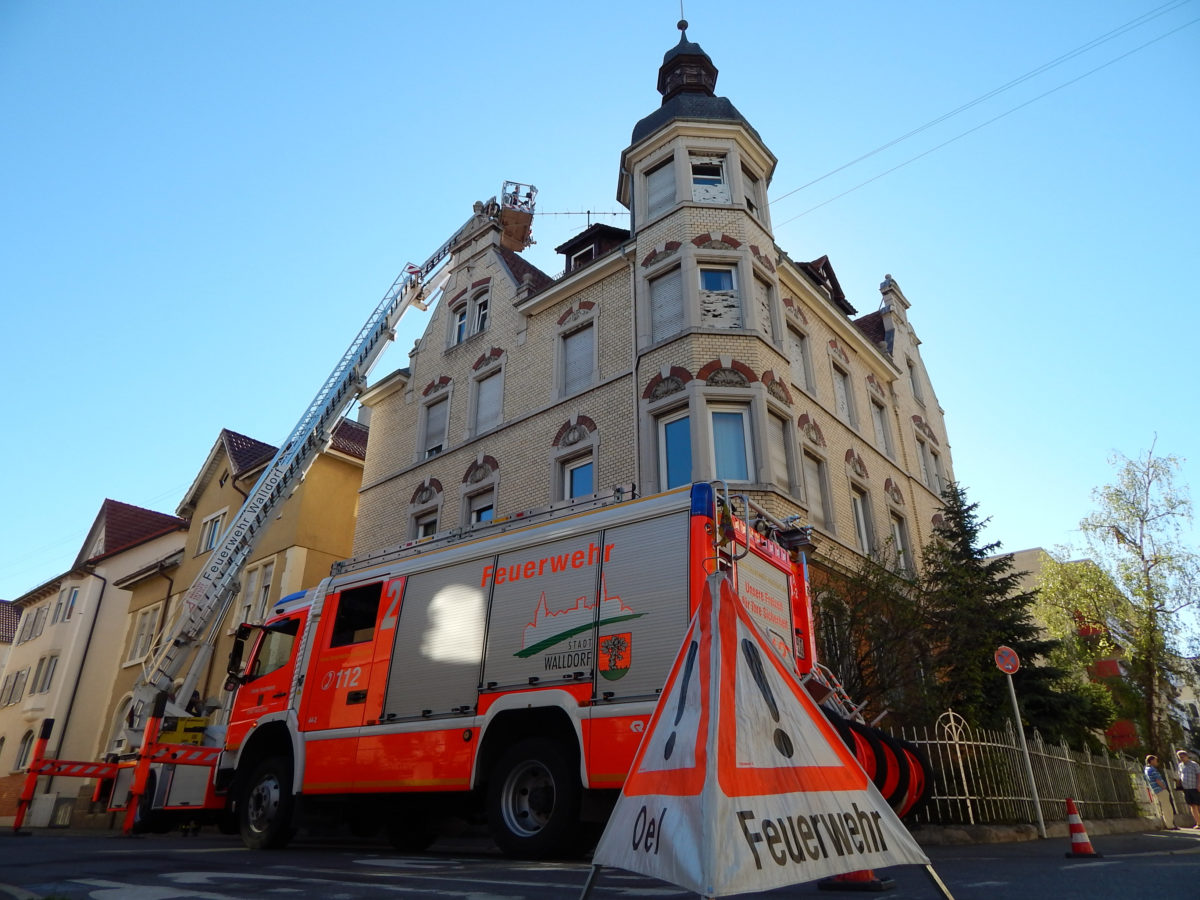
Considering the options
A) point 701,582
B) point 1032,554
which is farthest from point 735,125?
point 1032,554

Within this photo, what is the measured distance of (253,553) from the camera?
77.2 ft

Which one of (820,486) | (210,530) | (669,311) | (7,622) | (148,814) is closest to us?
(148,814)

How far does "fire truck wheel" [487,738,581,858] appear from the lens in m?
7.27

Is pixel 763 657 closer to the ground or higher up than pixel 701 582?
closer to the ground

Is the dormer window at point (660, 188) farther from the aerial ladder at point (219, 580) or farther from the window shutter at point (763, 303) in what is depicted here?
the aerial ladder at point (219, 580)

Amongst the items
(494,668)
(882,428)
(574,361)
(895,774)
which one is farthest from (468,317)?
(895,774)

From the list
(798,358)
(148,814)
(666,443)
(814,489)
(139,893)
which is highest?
(798,358)

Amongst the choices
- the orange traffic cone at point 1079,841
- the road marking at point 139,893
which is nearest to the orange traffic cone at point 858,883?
the road marking at point 139,893

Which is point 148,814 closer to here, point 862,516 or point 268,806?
point 268,806

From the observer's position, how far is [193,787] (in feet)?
39.4

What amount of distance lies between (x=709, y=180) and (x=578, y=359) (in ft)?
18.7

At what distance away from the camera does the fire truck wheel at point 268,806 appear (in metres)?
9.73

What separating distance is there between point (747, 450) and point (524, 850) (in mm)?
10183

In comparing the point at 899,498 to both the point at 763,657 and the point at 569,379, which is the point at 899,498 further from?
the point at 763,657
